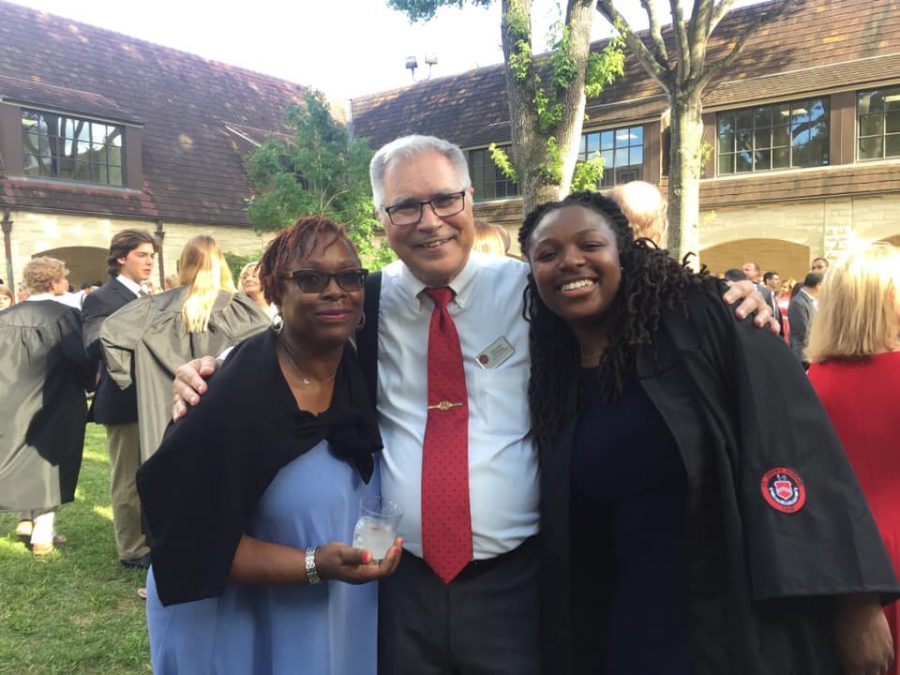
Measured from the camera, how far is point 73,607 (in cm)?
450

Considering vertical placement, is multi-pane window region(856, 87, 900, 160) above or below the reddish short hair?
above

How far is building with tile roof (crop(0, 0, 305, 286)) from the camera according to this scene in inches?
616

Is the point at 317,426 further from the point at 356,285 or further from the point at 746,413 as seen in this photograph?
the point at 746,413

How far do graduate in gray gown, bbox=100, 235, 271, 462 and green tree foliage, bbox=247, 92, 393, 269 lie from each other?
9.37m

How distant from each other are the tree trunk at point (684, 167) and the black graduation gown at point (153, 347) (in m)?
7.96

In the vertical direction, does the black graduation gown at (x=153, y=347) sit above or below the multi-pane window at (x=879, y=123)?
below

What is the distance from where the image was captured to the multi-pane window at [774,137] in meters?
14.4

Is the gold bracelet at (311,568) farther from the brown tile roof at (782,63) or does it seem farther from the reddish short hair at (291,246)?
the brown tile roof at (782,63)

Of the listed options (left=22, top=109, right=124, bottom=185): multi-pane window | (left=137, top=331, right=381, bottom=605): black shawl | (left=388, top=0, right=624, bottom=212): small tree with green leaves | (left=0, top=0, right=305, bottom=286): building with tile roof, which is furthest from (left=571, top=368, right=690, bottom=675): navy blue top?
(left=22, top=109, right=124, bottom=185): multi-pane window

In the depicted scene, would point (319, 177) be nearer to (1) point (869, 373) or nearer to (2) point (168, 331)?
(2) point (168, 331)

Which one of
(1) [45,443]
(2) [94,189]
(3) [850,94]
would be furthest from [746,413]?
(2) [94,189]

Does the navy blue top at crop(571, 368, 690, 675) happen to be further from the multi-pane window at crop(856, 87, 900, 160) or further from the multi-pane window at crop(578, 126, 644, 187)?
the multi-pane window at crop(578, 126, 644, 187)

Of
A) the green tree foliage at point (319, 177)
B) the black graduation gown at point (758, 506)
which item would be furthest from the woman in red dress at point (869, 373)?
the green tree foliage at point (319, 177)

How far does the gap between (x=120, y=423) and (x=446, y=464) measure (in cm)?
371
